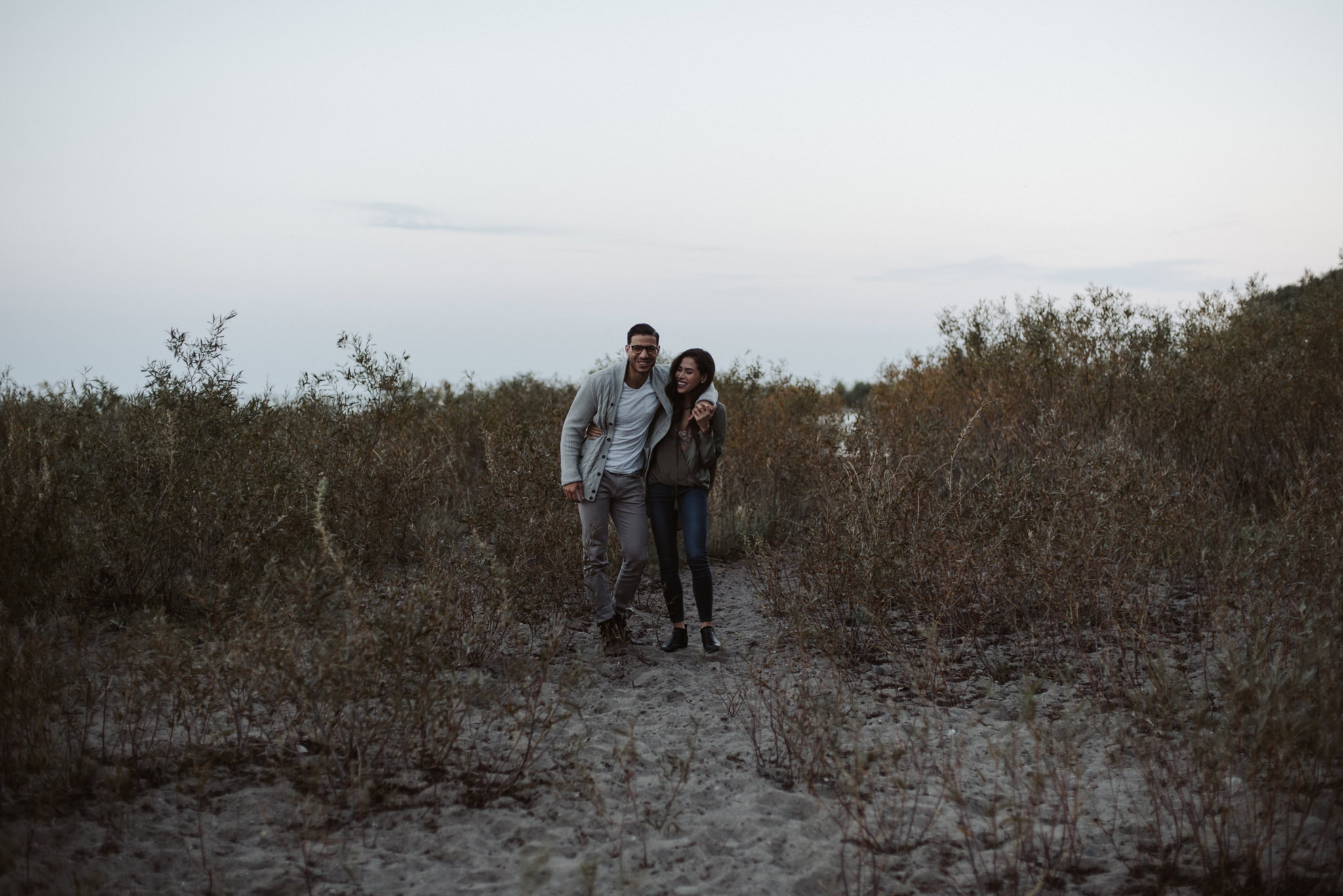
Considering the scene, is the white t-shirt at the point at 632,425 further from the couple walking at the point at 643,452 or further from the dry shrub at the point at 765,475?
the dry shrub at the point at 765,475

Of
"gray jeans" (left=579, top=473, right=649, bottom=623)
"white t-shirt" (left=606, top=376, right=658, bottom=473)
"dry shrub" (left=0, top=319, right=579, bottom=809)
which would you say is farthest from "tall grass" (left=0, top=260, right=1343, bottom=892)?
"white t-shirt" (left=606, top=376, right=658, bottom=473)

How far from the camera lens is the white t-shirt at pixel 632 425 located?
5047 mm

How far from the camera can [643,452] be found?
5117 millimetres

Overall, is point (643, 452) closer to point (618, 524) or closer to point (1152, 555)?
point (618, 524)

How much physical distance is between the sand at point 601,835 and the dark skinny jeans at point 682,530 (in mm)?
1247

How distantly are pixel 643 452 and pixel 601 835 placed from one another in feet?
7.70

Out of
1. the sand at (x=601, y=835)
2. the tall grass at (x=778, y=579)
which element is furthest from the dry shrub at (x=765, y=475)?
the sand at (x=601, y=835)

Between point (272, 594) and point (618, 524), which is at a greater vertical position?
point (618, 524)

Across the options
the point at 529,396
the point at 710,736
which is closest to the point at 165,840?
the point at 710,736

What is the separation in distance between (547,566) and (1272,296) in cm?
1171

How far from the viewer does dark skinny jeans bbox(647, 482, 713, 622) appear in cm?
506

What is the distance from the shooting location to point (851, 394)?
29594mm

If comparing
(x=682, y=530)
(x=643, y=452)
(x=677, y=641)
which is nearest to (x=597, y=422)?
(x=643, y=452)

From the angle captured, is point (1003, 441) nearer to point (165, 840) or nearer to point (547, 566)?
point (547, 566)
